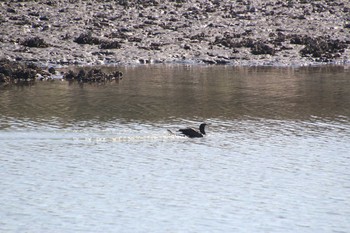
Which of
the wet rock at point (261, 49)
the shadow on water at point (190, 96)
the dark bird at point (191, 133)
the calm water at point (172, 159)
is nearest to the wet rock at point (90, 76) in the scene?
the shadow on water at point (190, 96)

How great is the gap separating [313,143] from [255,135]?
2075mm

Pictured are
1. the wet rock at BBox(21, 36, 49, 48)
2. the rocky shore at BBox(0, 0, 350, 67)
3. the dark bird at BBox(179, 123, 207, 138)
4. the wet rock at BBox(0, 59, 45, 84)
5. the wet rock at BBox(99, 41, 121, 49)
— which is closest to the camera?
the dark bird at BBox(179, 123, 207, 138)

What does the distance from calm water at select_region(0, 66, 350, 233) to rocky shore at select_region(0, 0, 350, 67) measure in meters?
8.17

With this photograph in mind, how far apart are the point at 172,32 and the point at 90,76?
40.4 feet

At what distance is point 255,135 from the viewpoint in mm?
28797

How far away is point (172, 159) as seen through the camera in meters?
25.1

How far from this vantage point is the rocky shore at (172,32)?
4891cm

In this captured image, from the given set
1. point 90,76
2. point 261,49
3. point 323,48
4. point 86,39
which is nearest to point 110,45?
point 86,39

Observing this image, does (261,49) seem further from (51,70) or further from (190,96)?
(190,96)

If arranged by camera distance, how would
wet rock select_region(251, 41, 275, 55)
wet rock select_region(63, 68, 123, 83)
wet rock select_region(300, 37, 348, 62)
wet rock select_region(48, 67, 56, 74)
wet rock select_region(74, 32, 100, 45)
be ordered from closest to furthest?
wet rock select_region(63, 68, 123, 83) < wet rock select_region(48, 67, 56, 74) < wet rock select_region(74, 32, 100, 45) < wet rock select_region(251, 41, 275, 55) < wet rock select_region(300, 37, 348, 62)

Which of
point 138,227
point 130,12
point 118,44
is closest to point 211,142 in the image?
point 138,227

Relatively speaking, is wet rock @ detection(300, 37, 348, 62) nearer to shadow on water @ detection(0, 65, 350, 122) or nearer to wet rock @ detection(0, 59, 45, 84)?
shadow on water @ detection(0, 65, 350, 122)

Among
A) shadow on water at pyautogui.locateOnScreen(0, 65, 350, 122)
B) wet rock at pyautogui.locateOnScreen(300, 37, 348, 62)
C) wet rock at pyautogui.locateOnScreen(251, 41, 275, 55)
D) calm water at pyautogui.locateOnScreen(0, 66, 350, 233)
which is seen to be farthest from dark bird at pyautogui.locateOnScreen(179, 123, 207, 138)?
wet rock at pyautogui.locateOnScreen(300, 37, 348, 62)

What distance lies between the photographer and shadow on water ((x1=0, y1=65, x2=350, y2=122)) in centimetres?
3294
